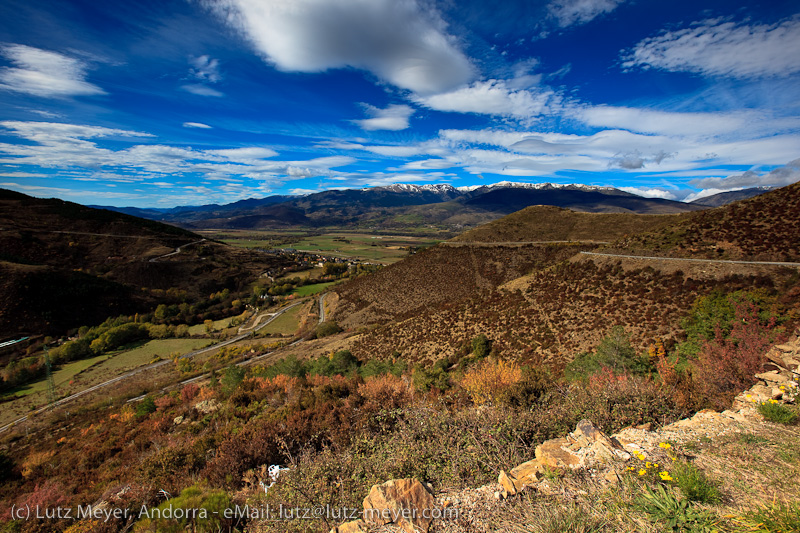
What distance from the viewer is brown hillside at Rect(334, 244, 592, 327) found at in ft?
182

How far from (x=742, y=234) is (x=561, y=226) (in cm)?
4667

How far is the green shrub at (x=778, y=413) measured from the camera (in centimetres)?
610

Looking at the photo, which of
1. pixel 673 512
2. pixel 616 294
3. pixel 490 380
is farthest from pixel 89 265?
pixel 673 512

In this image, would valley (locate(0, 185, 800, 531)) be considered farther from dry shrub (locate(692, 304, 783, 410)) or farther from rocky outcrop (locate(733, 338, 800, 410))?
rocky outcrop (locate(733, 338, 800, 410))

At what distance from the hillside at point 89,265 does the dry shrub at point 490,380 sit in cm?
9027

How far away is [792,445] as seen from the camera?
525 cm

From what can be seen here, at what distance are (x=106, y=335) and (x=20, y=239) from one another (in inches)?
2387

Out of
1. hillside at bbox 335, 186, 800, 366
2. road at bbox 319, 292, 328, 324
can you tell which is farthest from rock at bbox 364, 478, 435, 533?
road at bbox 319, 292, 328, 324

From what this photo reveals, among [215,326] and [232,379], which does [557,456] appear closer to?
[232,379]

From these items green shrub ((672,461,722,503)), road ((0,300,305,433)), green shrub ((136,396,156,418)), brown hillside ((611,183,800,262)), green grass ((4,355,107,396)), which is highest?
brown hillside ((611,183,800,262))

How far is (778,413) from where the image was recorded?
244 inches

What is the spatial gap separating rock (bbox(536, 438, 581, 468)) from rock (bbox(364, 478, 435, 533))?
2.27 meters

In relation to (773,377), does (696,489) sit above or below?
above

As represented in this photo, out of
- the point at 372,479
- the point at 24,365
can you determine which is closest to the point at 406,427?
the point at 372,479
